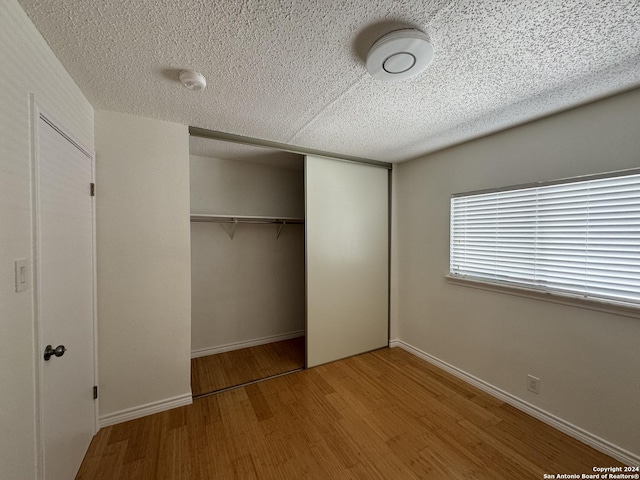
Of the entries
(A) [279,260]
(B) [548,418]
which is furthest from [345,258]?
(B) [548,418]

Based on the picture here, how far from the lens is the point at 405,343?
3.03 m

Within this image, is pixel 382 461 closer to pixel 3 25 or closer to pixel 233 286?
pixel 233 286

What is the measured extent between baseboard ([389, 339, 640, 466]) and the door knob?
10.0 feet

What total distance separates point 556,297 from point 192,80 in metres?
2.82

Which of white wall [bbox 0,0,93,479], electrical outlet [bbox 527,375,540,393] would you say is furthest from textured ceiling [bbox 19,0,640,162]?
electrical outlet [bbox 527,375,540,393]

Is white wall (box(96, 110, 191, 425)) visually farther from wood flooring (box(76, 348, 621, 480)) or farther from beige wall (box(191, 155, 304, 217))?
beige wall (box(191, 155, 304, 217))

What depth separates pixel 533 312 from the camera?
1894 mm

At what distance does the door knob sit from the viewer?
1119 mm

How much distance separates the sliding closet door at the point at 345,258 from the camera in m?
2.59

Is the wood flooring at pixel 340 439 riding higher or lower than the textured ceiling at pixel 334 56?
lower

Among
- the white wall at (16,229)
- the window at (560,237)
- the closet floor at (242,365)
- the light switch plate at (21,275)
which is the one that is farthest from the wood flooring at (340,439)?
the light switch plate at (21,275)

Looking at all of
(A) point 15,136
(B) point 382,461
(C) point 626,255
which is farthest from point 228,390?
(C) point 626,255

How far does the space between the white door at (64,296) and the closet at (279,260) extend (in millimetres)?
931

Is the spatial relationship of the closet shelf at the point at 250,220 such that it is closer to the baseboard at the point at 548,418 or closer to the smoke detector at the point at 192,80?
the smoke detector at the point at 192,80
